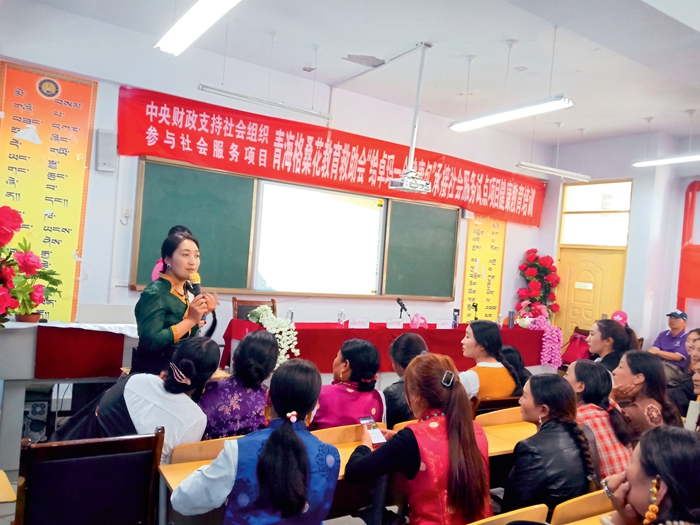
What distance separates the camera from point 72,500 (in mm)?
1540

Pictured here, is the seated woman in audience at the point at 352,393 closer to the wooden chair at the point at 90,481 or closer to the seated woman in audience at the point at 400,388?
the seated woman in audience at the point at 400,388

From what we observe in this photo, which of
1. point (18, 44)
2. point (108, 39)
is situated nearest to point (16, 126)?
point (18, 44)

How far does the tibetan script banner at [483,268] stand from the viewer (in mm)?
6996

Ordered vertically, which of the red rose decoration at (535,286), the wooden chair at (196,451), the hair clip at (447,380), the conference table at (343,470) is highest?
the red rose decoration at (535,286)

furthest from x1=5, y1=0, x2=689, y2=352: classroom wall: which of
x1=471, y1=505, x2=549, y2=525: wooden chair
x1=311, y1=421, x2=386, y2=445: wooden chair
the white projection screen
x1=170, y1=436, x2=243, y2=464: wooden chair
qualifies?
x1=471, y1=505, x2=549, y2=525: wooden chair

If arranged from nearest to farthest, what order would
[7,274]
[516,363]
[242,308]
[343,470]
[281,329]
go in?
1. [343,470]
2. [7,274]
3. [516,363]
4. [281,329]
5. [242,308]

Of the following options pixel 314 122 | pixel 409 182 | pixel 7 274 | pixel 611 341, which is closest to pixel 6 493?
pixel 7 274

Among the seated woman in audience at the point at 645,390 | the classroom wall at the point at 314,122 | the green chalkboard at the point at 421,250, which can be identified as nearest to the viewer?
the seated woman in audience at the point at 645,390

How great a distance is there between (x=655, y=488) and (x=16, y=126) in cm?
485

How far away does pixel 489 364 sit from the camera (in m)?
2.92

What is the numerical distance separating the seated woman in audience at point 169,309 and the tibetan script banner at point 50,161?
2.34m

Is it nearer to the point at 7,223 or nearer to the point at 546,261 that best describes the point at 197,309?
the point at 7,223

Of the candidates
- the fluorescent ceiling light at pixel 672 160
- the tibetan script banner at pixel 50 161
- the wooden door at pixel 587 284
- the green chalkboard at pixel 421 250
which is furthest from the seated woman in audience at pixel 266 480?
the wooden door at pixel 587 284

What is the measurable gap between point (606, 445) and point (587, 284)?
589 cm
